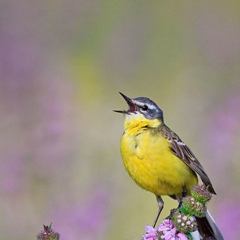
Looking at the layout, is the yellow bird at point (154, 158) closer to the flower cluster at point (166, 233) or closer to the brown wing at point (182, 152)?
the brown wing at point (182, 152)

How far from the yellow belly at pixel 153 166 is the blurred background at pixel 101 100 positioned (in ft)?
3.25

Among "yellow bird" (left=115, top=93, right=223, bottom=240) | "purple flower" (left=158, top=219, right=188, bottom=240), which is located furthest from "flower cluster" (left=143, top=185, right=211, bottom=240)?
"yellow bird" (left=115, top=93, right=223, bottom=240)

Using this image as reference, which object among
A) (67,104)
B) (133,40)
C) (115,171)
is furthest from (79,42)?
(115,171)

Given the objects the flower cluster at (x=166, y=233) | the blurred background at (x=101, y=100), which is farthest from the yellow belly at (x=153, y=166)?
the flower cluster at (x=166, y=233)

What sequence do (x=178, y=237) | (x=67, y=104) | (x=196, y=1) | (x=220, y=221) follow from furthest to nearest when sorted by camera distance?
1. (x=196, y=1)
2. (x=67, y=104)
3. (x=220, y=221)
4. (x=178, y=237)

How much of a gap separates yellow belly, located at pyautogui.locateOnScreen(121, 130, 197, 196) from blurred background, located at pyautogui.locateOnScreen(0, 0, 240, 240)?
0.99 metres

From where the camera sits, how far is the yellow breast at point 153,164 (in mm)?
5574

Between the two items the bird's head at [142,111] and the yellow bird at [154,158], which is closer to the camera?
the yellow bird at [154,158]

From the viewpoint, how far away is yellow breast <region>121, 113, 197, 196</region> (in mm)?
5574

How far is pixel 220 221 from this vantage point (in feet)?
21.8

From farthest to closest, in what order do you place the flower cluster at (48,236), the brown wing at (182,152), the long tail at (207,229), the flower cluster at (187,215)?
the brown wing at (182,152), the long tail at (207,229), the flower cluster at (187,215), the flower cluster at (48,236)

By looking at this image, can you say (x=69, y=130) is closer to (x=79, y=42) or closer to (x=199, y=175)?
(x=79, y=42)

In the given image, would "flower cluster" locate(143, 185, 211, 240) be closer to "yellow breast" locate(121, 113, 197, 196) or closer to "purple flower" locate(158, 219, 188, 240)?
"purple flower" locate(158, 219, 188, 240)

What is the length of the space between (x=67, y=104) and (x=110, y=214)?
241 cm
